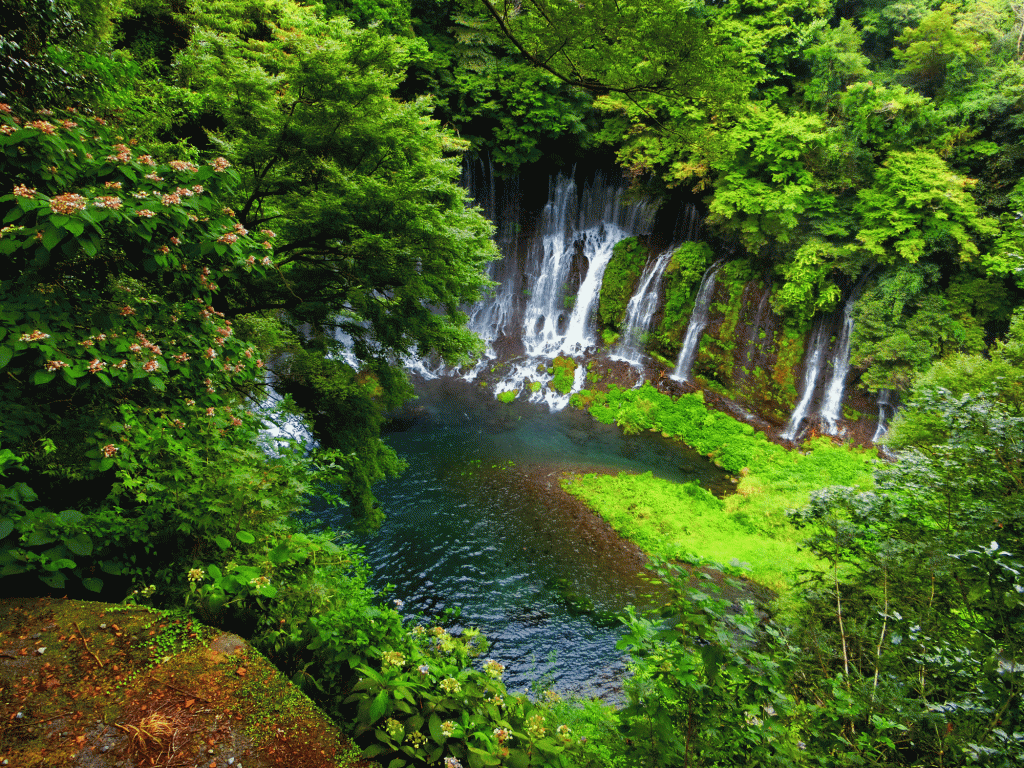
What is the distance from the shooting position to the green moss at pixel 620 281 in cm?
2056

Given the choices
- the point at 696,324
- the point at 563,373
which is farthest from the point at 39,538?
the point at 696,324

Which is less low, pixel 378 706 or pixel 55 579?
pixel 55 579

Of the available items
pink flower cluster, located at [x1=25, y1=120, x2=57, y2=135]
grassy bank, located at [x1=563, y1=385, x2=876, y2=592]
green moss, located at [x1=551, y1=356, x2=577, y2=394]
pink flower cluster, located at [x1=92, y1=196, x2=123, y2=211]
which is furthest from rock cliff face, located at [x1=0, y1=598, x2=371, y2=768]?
green moss, located at [x1=551, y1=356, x2=577, y2=394]

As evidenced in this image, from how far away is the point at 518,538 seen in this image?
10.7 m

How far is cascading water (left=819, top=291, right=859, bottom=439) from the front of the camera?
15883mm

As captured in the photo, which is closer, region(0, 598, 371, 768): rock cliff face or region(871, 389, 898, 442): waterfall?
region(0, 598, 371, 768): rock cliff face

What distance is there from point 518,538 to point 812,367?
43.6 feet

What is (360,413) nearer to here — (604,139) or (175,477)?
(175,477)

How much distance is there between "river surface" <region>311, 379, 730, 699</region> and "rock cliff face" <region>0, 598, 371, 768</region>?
5.52 metres

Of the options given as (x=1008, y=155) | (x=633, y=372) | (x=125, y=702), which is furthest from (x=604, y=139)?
(x=125, y=702)

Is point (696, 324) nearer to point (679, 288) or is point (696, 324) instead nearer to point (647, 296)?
point (679, 288)

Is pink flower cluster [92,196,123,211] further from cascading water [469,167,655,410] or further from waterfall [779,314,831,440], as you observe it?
waterfall [779,314,831,440]

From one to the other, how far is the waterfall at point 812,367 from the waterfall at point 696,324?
3.84m

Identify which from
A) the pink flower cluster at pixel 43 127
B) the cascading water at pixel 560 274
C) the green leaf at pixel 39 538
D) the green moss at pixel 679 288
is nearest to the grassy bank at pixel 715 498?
the green moss at pixel 679 288
